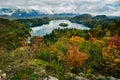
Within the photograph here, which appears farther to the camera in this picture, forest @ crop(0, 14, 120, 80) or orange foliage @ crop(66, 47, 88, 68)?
orange foliage @ crop(66, 47, 88, 68)

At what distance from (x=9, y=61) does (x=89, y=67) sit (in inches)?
362

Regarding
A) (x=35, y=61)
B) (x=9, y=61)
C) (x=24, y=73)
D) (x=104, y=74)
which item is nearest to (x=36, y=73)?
(x=24, y=73)

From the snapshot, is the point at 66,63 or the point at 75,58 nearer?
the point at 66,63

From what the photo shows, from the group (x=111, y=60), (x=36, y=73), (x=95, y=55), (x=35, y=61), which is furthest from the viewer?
(x=95, y=55)

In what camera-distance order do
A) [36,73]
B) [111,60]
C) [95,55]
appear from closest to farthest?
[36,73] → [111,60] → [95,55]

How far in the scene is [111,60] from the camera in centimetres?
3212

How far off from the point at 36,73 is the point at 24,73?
1172 millimetres

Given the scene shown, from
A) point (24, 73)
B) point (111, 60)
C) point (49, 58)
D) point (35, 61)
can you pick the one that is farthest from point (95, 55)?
point (24, 73)

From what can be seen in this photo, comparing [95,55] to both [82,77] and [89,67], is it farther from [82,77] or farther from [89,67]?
[82,77]

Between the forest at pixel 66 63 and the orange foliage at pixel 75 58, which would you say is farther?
the orange foliage at pixel 75 58

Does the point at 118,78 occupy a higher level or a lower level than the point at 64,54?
lower

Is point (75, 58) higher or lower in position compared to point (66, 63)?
higher

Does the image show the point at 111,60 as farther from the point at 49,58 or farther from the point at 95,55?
the point at 49,58

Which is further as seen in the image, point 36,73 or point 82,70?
point 82,70
